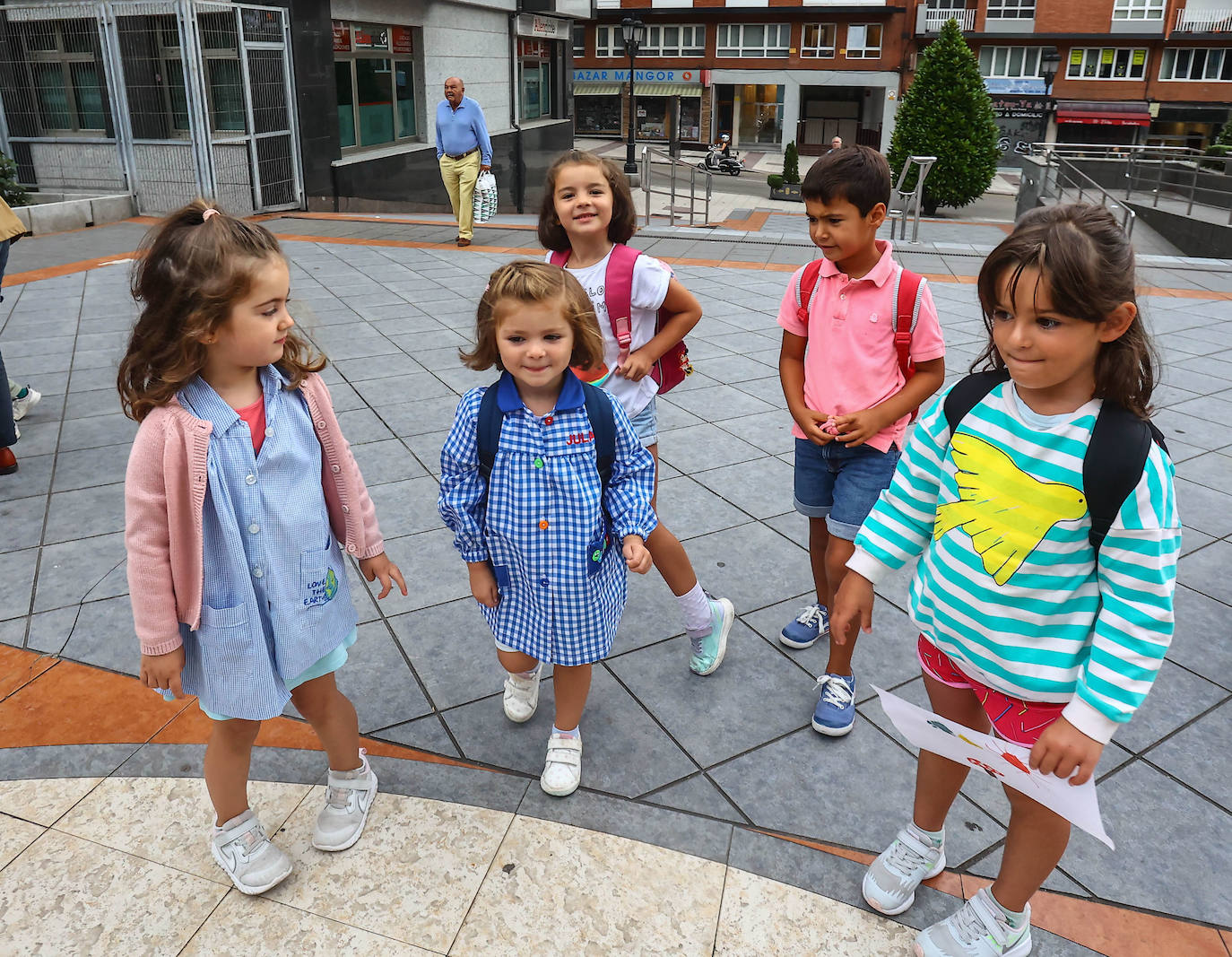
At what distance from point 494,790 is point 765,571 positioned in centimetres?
159

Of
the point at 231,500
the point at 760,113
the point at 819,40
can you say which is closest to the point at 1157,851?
the point at 231,500

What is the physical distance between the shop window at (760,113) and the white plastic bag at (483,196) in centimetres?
3577

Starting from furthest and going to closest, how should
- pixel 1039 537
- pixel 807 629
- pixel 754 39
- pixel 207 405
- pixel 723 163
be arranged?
1. pixel 754 39
2. pixel 723 163
3. pixel 807 629
4. pixel 207 405
5. pixel 1039 537

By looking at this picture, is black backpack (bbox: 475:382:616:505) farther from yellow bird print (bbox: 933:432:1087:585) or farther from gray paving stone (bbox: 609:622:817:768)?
gray paving stone (bbox: 609:622:817:768)

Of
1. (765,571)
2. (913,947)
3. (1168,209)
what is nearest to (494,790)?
(913,947)

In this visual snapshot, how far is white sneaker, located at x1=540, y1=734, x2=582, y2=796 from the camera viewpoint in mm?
2396

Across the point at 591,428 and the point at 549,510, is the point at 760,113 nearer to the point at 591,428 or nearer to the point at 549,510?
the point at 591,428

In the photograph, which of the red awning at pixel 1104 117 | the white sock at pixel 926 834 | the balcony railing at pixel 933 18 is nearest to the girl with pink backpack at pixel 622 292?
the white sock at pixel 926 834

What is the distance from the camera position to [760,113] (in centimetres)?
4291

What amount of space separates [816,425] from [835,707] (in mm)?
845

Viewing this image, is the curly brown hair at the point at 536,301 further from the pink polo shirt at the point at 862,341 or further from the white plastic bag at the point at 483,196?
the white plastic bag at the point at 483,196

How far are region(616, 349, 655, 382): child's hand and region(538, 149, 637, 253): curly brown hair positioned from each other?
357 mm

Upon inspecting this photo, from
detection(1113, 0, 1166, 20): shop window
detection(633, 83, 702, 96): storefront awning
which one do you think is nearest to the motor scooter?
detection(633, 83, 702, 96): storefront awning

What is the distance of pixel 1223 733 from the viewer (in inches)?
106
